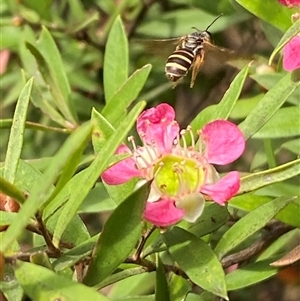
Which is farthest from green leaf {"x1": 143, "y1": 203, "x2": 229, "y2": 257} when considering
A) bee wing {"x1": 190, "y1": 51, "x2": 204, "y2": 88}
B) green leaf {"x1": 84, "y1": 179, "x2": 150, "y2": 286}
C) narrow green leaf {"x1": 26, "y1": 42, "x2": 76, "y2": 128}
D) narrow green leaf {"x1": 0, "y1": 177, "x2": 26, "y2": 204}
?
narrow green leaf {"x1": 26, "y1": 42, "x2": 76, "y2": 128}

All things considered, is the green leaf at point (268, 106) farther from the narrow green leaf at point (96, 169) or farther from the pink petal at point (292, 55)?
the narrow green leaf at point (96, 169)

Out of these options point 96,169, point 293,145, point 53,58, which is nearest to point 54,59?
point 53,58

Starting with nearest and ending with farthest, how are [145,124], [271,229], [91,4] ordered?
[145,124] < [271,229] < [91,4]

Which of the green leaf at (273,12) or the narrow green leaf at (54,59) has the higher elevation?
the green leaf at (273,12)

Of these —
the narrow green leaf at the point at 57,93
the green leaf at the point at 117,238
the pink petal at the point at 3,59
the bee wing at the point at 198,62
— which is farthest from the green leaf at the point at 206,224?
the pink petal at the point at 3,59

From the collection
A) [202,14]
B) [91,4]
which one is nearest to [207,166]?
[202,14]

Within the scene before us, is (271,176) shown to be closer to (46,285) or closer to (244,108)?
(46,285)

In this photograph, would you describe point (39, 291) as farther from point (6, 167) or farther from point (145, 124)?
point (145, 124)
